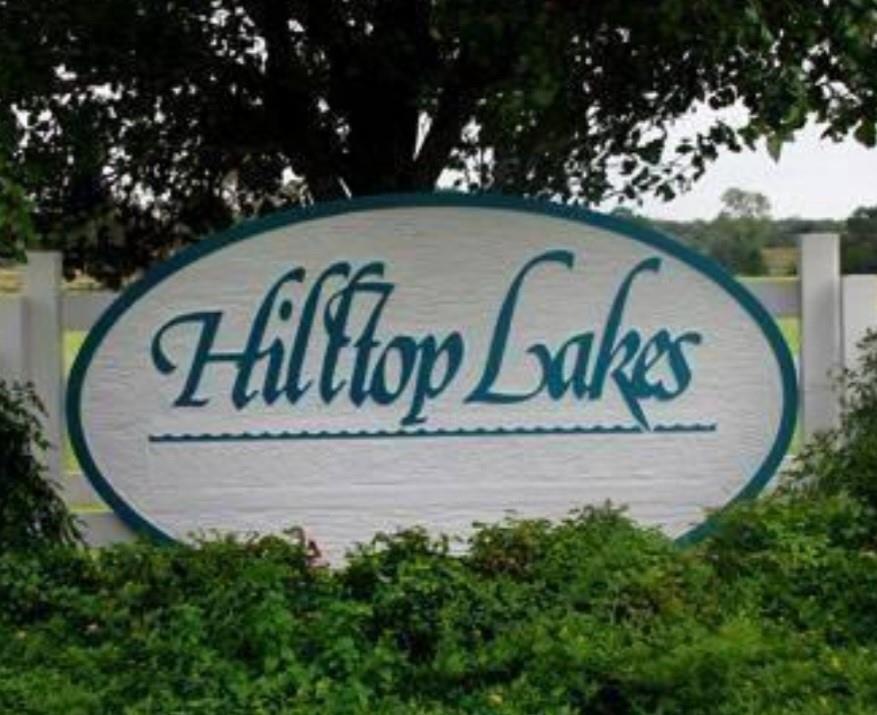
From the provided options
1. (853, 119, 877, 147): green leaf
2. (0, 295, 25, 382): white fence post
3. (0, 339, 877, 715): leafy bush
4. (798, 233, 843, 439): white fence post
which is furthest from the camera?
(798, 233, 843, 439): white fence post

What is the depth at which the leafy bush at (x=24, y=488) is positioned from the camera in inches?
255

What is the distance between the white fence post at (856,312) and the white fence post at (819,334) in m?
0.03

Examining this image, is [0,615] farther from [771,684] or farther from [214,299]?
[771,684]

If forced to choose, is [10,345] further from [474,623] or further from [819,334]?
[819,334]

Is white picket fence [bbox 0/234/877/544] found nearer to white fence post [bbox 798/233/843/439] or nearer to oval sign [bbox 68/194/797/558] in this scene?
white fence post [bbox 798/233/843/439]

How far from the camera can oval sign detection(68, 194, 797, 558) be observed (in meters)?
7.07

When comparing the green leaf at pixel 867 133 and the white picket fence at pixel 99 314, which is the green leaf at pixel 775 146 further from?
the white picket fence at pixel 99 314

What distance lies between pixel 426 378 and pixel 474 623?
1660mm

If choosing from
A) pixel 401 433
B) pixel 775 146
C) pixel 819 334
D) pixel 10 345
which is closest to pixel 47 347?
pixel 10 345

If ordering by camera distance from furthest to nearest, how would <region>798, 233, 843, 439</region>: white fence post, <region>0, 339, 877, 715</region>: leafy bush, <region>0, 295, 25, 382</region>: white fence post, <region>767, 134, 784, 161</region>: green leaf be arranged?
1. <region>798, 233, 843, 439</region>: white fence post
2. <region>0, 295, 25, 382</region>: white fence post
3. <region>767, 134, 784, 161</region>: green leaf
4. <region>0, 339, 877, 715</region>: leafy bush

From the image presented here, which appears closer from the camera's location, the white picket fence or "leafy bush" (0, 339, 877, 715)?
"leafy bush" (0, 339, 877, 715)

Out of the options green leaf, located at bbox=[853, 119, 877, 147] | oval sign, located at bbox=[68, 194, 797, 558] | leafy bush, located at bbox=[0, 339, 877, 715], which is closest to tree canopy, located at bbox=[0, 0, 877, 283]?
green leaf, located at bbox=[853, 119, 877, 147]

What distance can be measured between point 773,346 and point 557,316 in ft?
2.94

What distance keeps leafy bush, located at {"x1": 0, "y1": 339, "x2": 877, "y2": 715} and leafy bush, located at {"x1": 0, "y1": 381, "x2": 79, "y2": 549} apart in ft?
0.73
